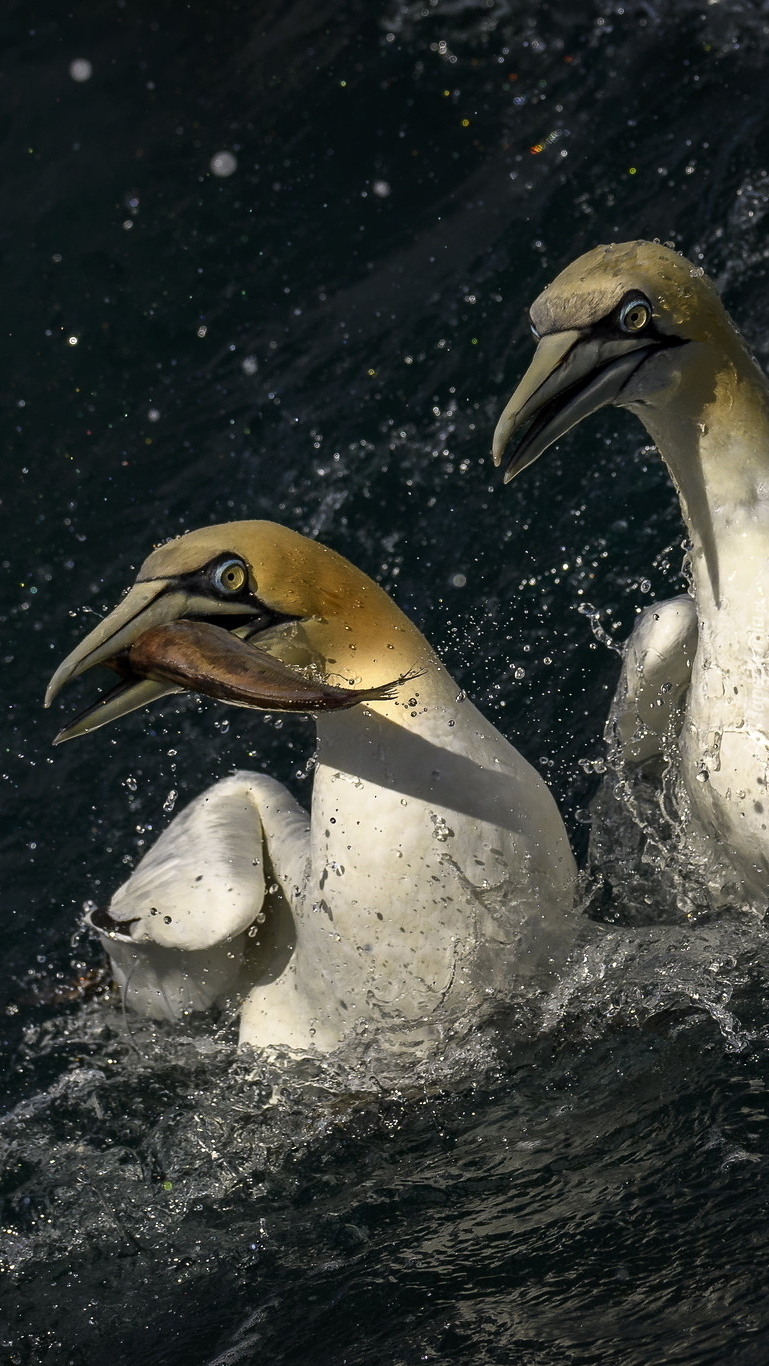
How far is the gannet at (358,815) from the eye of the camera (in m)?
4.44

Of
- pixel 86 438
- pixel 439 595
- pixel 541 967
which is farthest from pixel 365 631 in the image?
pixel 86 438

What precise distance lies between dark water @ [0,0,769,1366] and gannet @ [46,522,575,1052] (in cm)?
32

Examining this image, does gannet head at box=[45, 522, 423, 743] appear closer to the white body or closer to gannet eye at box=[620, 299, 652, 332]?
the white body

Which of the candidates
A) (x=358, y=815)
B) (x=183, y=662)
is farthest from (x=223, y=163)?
(x=183, y=662)

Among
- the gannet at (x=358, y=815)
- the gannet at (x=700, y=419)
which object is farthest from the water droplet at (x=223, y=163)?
the gannet at (x=358, y=815)

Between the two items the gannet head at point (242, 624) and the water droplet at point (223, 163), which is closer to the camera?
the gannet head at point (242, 624)

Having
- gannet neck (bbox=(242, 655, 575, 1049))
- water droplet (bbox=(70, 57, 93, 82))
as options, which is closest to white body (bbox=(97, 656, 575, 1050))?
gannet neck (bbox=(242, 655, 575, 1049))

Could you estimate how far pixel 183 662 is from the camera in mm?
4207

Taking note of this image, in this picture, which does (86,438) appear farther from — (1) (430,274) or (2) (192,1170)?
(2) (192,1170)

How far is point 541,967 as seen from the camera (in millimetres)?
4895

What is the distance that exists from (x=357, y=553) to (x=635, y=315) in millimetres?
→ 3724

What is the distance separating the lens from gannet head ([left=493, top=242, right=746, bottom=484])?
4.40 metres

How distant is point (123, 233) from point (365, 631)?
6.46 m

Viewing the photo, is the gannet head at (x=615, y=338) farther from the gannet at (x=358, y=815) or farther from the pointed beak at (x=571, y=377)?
the gannet at (x=358, y=815)
